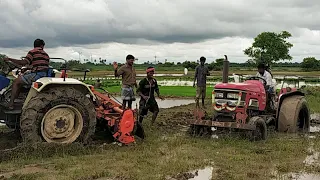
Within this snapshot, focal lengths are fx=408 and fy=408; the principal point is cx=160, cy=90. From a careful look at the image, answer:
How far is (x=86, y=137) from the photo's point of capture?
722 centimetres

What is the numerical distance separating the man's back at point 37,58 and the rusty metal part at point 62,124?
869mm

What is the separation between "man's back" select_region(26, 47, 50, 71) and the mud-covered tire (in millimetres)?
4183

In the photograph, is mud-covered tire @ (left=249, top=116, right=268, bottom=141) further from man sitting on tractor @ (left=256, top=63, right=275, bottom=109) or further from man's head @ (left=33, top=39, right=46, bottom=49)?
man's head @ (left=33, top=39, right=46, bottom=49)

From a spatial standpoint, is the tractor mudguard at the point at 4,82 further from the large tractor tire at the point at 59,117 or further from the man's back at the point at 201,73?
the man's back at the point at 201,73

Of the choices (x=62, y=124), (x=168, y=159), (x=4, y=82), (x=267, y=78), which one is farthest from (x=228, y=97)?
(x=4, y=82)

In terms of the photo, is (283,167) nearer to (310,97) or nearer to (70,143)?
(70,143)

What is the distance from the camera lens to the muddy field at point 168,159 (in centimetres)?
580

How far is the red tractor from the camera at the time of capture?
8484 millimetres

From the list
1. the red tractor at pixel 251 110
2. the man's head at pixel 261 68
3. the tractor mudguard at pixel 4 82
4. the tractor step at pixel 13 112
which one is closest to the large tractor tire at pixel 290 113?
the red tractor at pixel 251 110

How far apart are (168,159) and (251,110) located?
3.04 metres

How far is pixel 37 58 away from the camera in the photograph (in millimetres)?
7199

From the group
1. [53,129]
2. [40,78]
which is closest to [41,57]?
[40,78]

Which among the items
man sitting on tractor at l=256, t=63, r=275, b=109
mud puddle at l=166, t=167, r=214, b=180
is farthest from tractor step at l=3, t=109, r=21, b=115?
man sitting on tractor at l=256, t=63, r=275, b=109

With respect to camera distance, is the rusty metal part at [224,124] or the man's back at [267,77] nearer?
the rusty metal part at [224,124]
